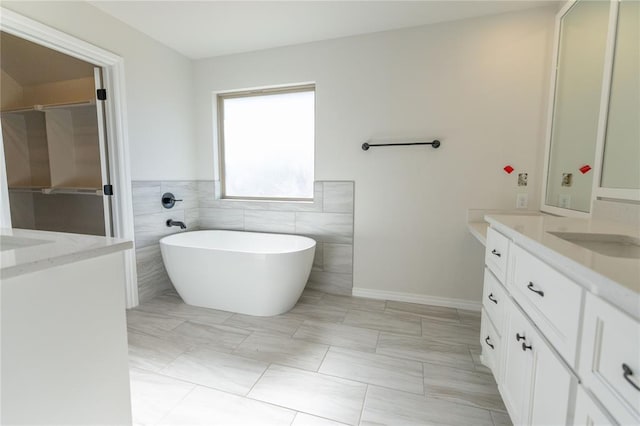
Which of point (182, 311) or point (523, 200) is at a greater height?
point (523, 200)

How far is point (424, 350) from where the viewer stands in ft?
6.07

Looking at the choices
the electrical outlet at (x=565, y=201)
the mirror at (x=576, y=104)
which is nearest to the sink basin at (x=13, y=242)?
the mirror at (x=576, y=104)

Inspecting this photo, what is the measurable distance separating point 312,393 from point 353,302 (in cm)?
117

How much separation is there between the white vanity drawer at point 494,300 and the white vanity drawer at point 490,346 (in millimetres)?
51

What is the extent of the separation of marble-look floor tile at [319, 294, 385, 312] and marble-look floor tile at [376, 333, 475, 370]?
0.44m

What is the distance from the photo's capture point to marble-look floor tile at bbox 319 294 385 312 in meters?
2.47

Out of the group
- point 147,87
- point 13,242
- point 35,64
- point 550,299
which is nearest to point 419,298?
point 550,299

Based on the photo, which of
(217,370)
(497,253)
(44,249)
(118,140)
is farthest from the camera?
(118,140)

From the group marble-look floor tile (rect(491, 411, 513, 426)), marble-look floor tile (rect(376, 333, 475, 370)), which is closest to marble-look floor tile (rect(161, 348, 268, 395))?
marble-look floor tile (rect(376, 333, 475, 370))

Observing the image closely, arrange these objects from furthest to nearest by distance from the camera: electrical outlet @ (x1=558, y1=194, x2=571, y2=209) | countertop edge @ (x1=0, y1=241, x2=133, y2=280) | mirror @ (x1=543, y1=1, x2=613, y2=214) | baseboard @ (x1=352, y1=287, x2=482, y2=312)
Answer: baseboard @ (x1=352, y1=287, x2=482, y2=312)
electrical outlet @ (x1=558, y1=194, x2=571, y2=209)
mirror @ (x1=543, y1=1, x2=613, y2=214)
countertop edge @ (x1=0, y1=241, x2=133, y2=280)

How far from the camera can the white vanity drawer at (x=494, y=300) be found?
133 centimetres

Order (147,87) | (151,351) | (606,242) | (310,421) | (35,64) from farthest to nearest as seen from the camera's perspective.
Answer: (35,64) → (147,87) → (151,351) → (310,421) → (606,242)

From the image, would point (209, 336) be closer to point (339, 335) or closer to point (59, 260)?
point (339, 335)

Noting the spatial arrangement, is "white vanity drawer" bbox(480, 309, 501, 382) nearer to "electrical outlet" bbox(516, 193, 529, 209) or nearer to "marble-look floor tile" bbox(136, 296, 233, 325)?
"electrical outlet" bbox(516, 193, 529, 209)
